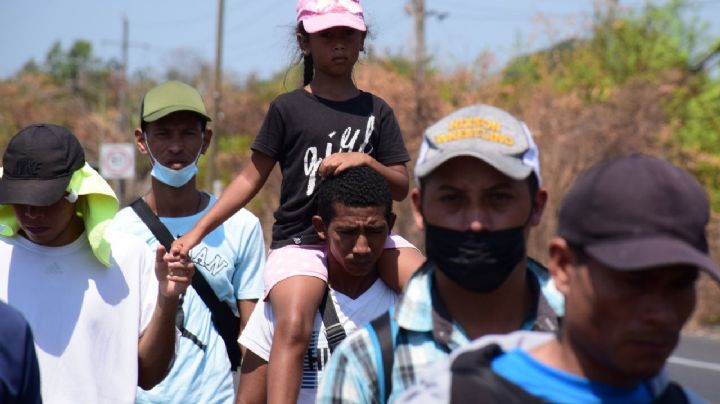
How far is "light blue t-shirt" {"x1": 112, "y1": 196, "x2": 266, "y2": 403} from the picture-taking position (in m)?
5.88

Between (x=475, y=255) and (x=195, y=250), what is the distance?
9.60 ft

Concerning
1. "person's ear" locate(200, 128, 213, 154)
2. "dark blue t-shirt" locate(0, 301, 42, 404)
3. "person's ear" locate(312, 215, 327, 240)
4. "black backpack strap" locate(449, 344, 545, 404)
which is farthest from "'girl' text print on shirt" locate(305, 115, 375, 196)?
→ "black backpack strap" locate(449, 344, 545, 404)

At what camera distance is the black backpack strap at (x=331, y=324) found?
497cm

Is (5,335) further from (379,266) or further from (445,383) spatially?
(379,266)

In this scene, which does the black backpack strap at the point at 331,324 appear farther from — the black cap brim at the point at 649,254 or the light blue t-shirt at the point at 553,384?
the black cap brim at the point at 649,254

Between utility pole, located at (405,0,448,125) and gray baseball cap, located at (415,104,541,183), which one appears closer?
gray baseball cap, located at (415,104,541,183)

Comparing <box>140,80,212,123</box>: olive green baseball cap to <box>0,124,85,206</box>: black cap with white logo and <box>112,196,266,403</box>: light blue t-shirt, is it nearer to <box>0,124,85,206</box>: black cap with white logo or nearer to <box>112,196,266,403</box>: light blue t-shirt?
<box>112,196,266,403</box>: light blue t-shirt

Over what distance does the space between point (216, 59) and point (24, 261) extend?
36.5m

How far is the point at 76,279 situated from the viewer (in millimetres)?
4684

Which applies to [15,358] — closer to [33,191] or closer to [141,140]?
[33,191]

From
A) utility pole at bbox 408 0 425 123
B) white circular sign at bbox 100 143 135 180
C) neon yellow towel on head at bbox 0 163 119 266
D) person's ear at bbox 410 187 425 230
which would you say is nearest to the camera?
person's ear at bbox 410 187 425 230

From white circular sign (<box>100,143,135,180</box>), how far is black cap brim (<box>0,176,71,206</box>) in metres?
24.5

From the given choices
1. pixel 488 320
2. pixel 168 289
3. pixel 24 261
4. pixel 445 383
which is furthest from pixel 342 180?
pixel 445 383

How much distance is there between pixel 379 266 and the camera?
516 cm
